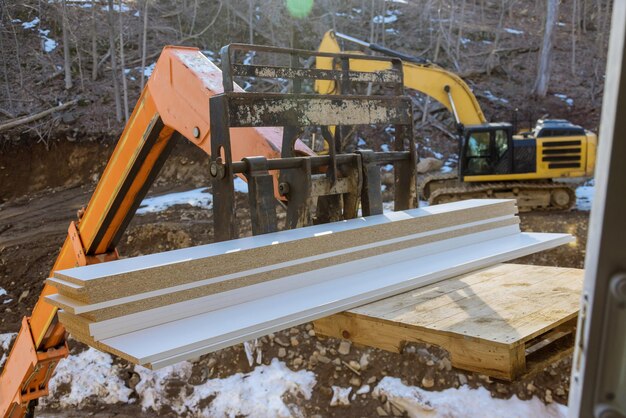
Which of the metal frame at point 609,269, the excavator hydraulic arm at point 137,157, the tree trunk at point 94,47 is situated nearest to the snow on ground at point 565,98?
the tree trunk at point 94,47

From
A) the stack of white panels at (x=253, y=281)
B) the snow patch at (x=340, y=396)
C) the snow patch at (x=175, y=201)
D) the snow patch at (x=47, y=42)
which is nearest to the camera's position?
the stack of white panels at (x=253, y=281)

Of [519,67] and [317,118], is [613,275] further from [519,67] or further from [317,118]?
[519,67]

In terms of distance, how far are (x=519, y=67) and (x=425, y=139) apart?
8.00 meters

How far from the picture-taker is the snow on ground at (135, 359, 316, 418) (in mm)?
7289

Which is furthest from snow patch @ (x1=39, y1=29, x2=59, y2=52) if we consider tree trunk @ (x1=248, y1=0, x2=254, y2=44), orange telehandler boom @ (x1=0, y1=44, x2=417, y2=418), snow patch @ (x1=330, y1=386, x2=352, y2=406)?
orange telehandler boom @ (x1=0, y1=44, x2=417, y2=418)

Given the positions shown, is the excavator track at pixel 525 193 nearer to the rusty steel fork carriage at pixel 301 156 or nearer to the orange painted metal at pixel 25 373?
the rusty steel fork carriage at pixel 301 156

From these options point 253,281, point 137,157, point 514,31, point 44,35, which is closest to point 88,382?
point 137,157

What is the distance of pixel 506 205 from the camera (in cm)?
420

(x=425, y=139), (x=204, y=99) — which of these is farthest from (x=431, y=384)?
(x=425, y=139)

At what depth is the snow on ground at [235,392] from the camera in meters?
7.29

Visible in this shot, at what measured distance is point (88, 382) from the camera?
823 cm

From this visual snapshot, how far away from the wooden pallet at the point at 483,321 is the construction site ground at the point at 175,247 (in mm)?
603

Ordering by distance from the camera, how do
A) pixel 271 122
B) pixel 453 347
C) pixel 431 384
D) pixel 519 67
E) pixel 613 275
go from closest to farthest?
pixel 613 275
pixel 453 347
pixel 271 122
pixel 431 384
pixel 519 67

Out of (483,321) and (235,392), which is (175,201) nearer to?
(235,392)
